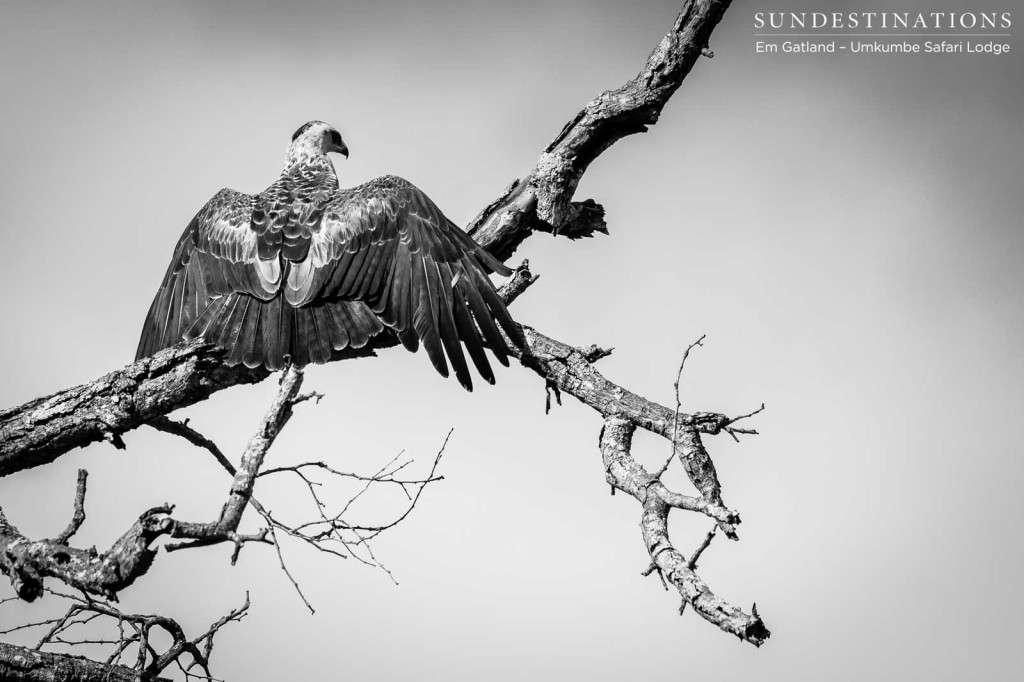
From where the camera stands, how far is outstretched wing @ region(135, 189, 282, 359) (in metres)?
6.20

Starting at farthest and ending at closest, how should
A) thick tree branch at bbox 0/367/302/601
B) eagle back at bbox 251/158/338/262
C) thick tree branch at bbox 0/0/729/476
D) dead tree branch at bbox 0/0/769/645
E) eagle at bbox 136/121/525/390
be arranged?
eagle back at bbox 251/158/338/262, eagle at bbox 136/121/525/390, thick tree branch at bbox 0/0/729/476, dead tree branch at bbox 0/0/769/645, thick tree branch at bbox 0/367/302/601

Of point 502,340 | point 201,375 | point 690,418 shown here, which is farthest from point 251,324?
point 690,418

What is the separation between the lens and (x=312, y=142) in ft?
28.0

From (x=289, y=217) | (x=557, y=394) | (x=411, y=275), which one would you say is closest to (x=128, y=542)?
(x=557, y=394)

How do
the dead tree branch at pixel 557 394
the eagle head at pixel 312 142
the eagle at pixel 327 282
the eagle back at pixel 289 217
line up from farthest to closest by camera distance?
the eagle head at pixel 312 142 < the eagle back at pixel 289 217 < the eagle at pixel 327 282 < the dead tree branch at pixel 557 394

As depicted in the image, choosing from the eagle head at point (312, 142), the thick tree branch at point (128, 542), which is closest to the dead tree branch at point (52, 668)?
the thick tree branch at point (128, 542)

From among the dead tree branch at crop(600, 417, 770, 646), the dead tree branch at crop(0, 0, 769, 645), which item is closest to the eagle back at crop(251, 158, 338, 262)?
the dead tree branch at crop(0, 0, 769, 645)

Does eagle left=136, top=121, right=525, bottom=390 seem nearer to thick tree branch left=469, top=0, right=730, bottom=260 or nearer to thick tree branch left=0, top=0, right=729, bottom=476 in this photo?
thick tree branch left=0, top=0, right=729, bottom=476

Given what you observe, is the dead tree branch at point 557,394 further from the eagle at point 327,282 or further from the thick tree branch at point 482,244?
the eagle at point 327,282

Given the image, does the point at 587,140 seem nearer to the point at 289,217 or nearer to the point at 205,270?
the point at 289,217

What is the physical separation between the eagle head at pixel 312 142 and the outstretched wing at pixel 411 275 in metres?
2.11

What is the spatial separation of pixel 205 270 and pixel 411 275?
4.66ft

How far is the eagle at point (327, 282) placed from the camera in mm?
5648

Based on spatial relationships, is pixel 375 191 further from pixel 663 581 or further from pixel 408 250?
pixel 663 581
